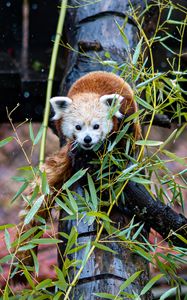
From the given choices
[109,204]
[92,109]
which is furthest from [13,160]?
[109,204]

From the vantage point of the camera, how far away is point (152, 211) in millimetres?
3236

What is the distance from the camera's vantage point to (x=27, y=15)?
5426 mm

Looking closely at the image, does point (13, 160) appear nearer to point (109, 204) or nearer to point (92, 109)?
point (92, 109)

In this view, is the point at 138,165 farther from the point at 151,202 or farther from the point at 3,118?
the point at 3,118

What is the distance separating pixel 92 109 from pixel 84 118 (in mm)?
58

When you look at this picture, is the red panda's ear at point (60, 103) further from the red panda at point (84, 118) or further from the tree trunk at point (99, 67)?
the tree trunk at point (99, 67)

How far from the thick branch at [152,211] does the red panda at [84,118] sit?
0.29 meters

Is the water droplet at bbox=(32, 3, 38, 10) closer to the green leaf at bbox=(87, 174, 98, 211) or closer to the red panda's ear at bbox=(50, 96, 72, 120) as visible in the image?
the red panda's ear at bbox=(50, 96, 72, 120)

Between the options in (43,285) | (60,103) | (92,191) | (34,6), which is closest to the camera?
(43,285)

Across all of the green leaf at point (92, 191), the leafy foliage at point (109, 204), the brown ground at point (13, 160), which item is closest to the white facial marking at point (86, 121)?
the leafy foliage at point (109, 204)

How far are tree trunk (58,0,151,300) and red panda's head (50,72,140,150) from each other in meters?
0.11

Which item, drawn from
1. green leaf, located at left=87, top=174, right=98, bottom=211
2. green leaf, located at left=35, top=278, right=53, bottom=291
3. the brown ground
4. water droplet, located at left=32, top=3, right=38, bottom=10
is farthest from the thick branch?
the brown ground

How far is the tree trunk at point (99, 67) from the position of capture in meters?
3.00

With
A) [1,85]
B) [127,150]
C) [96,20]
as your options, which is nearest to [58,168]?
[127,150]
